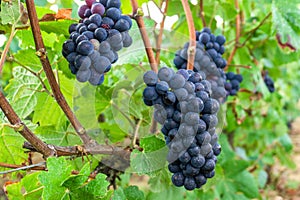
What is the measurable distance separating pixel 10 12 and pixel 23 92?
349 mm

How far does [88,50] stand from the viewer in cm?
86

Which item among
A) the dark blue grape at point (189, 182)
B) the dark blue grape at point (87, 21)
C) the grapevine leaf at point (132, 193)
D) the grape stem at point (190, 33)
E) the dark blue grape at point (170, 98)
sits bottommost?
the grapevine leaf at point (132, 193)

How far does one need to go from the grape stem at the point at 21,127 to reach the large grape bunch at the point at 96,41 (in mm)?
148

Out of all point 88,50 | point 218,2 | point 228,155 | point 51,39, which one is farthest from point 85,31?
point 228,155

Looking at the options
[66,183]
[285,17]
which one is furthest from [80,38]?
[285,17]

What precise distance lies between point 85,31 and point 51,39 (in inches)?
17.2

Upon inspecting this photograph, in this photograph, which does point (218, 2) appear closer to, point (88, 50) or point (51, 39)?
point (51, 39)

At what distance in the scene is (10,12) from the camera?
3.13 ft

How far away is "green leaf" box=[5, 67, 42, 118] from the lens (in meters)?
1.23

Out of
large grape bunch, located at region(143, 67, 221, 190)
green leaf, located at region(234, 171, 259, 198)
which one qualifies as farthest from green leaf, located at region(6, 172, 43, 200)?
green leaf, located at region(234, 171, 259, 198)

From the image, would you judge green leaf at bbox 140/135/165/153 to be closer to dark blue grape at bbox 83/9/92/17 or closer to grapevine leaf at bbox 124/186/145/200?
grapevine leaf at bbox 124/186/145/200

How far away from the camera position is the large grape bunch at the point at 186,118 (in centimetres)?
91

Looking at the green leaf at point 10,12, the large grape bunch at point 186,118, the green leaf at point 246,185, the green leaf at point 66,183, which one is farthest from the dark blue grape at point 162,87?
the green leaf at point 246,185

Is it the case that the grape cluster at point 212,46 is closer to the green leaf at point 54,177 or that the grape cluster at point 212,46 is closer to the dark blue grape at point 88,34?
the dark blue grape at point 88,34
